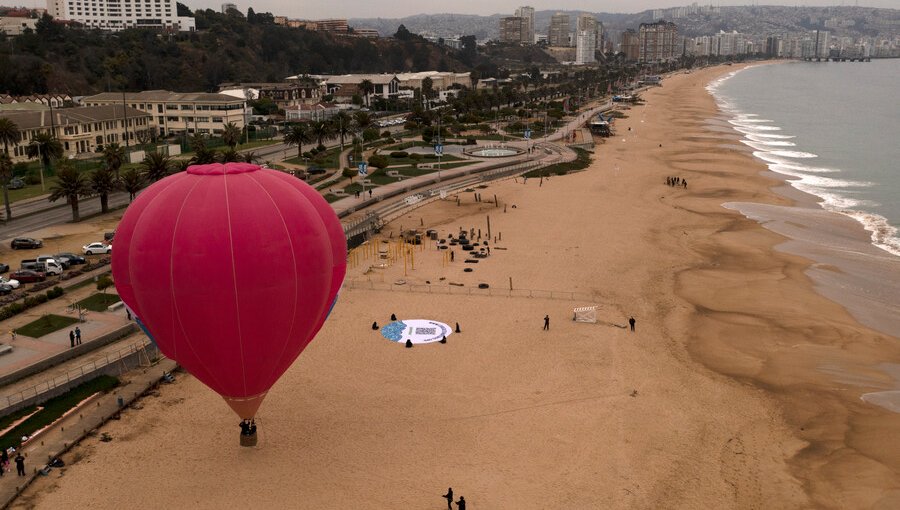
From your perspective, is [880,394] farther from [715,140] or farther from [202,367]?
[715,140]

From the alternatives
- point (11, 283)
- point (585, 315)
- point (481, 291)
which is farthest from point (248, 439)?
point (11, 283)

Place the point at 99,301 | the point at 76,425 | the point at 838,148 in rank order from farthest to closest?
the point at 838,148 < the point at 99,301 < the point at 76,425

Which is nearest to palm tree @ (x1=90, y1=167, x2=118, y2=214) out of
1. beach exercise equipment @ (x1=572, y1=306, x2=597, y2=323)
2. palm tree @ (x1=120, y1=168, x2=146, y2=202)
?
palm tree @ (x1=120, y1=168, x2=146, y2=202)

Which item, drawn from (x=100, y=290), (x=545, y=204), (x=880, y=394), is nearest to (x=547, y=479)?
(x=880, y=394)

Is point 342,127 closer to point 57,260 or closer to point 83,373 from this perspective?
point 57,260

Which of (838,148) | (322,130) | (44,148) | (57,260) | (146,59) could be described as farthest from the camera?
(146,59)

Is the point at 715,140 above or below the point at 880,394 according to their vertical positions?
above
